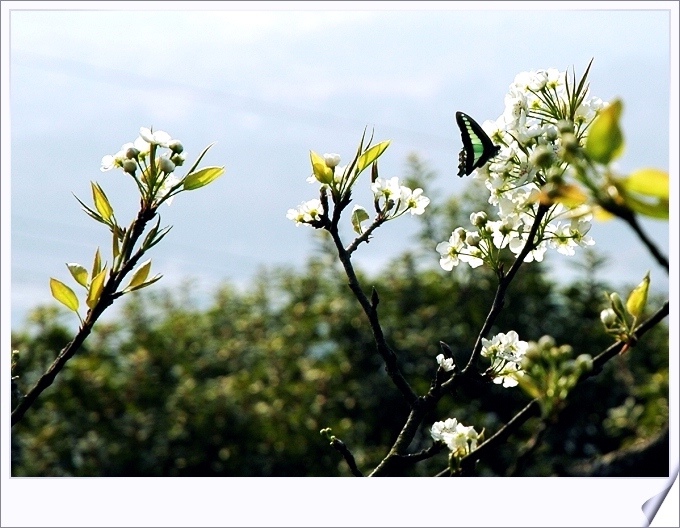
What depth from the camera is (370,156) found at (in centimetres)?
76

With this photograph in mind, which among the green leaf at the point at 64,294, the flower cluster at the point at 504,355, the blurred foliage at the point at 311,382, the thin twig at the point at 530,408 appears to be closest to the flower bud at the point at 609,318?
the thin twig at the point at 530,408

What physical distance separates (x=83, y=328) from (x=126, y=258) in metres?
0.07

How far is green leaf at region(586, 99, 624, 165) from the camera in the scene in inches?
16.7

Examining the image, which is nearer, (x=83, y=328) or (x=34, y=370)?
(x=83, y=328)

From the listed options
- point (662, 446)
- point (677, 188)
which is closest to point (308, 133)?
point (677, 188)

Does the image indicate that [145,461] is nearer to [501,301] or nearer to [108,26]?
[108,26]

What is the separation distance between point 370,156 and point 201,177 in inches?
5.7

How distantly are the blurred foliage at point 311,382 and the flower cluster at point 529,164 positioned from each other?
1.08 metres

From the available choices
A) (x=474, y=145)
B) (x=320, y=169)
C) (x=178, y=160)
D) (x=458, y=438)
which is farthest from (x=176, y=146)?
(x=458, y=438)

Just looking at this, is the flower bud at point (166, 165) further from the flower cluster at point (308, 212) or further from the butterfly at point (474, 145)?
the butterfly at point (474, 145)

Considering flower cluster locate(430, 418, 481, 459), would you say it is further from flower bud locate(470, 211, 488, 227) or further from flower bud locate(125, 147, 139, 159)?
flower bud locate(125, 147, 139, 159)

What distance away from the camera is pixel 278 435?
1969 millimetres

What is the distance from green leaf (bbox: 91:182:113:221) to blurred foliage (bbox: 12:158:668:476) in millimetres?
1151

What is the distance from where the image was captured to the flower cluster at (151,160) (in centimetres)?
70
